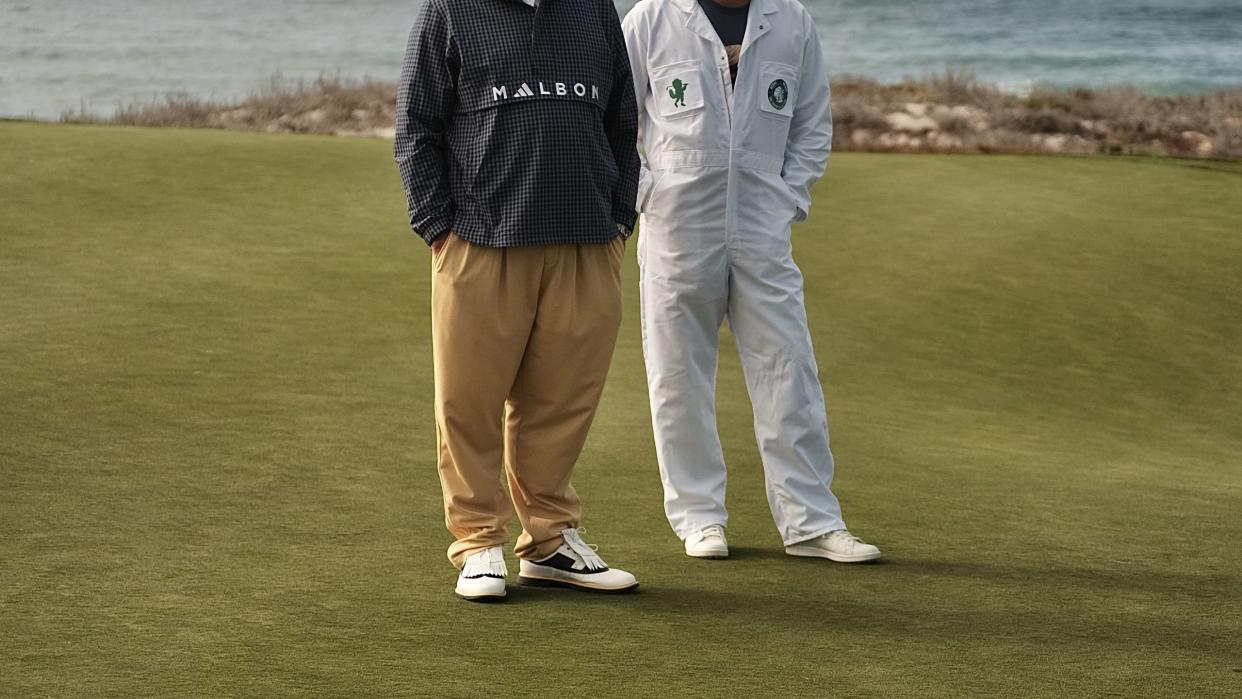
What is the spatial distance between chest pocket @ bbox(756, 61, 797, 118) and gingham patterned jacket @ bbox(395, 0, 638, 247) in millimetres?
646

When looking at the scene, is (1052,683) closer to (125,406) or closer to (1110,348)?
(125,406)

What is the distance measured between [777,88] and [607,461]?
146 centimetres

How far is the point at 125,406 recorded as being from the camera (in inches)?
185

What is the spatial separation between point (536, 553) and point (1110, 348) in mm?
4684

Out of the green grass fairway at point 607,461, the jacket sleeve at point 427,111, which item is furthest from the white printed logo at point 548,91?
the green grass fairway at point 607,461

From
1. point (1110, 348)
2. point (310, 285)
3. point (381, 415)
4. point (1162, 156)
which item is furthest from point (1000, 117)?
point (381, 415)

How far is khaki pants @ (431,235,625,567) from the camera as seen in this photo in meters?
3.09

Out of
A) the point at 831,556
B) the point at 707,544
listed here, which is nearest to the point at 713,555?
the point at 707,544

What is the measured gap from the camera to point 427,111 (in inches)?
120

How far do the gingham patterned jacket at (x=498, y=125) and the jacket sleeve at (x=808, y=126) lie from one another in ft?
2.50

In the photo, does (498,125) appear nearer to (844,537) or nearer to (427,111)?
(427,111)

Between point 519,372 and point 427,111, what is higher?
point 427,111

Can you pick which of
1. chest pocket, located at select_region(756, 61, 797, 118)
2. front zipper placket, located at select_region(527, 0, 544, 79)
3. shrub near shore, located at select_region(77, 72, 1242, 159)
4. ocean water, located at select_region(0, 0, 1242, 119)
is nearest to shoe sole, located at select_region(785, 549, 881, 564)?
chest pocket, located at select_region(756, 61, 797, 118)

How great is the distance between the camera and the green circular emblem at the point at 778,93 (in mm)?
3623
